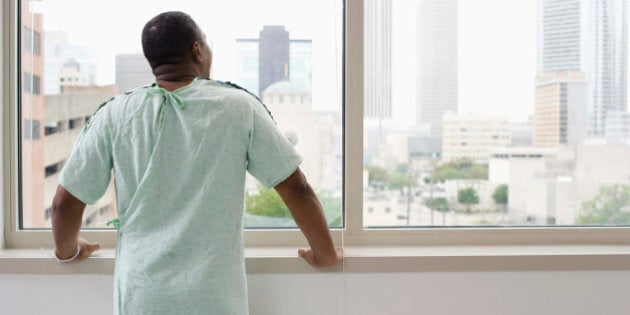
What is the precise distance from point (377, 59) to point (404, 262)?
0.65 meters

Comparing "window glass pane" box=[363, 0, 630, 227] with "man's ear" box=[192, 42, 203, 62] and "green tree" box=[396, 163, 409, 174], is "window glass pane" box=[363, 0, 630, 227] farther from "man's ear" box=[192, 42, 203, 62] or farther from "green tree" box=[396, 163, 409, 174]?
"man's ear" box=[192, 42, 203, 62]

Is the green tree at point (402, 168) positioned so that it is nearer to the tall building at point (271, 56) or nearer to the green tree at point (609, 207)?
the tall building at point (271, 56)

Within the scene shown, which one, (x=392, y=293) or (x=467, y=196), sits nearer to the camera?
(x=392, y=293)

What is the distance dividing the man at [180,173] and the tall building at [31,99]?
1.73 feet

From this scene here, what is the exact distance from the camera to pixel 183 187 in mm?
1183

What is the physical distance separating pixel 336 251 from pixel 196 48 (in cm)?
67

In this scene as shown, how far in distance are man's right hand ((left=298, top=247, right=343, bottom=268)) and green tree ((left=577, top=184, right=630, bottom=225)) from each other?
2.87 feet

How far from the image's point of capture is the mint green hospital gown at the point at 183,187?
1.18 meters

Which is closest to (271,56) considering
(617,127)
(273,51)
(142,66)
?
(273,51)

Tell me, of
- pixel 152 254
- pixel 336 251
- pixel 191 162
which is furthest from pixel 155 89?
pixel 336 251

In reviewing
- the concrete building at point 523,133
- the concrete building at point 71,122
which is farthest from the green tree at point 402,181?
the concrete building at point 71,122

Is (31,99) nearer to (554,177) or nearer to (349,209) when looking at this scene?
(349,209)

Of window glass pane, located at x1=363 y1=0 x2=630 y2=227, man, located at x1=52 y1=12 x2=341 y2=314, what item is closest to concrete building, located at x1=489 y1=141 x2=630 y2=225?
window glass pane, located at x1=363 y1=0 x2=630 y2=227

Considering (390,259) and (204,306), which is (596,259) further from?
(204,306)
